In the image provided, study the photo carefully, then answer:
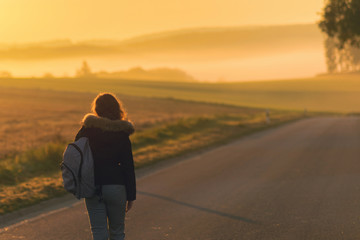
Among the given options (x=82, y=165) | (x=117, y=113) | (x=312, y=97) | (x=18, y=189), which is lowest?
(x=312, y=97)

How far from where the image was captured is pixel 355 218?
8117 millimetres

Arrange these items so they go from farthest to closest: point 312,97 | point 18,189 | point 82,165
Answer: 1. point 312,97
2. point 18,189
3. point 82,165

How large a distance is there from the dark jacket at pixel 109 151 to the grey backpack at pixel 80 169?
0.21 feet

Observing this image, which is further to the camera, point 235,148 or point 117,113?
point 235,148

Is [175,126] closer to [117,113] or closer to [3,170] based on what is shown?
[3,170]

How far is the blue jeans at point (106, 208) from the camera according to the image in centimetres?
501

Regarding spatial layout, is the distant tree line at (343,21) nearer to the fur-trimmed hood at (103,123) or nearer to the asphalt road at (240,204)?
the asphalt road at (240,204)

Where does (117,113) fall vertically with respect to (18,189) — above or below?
above

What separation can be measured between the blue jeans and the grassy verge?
434 centimetres

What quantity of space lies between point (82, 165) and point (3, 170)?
803cm

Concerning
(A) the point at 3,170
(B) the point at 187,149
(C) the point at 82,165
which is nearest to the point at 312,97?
(B) the point at 187,149

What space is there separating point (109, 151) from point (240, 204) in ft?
15.3

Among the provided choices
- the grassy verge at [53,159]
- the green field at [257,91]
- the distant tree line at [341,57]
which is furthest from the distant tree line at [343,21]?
the distant tree line at [341,57]

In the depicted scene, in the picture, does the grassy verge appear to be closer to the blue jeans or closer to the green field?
the blue jeans
